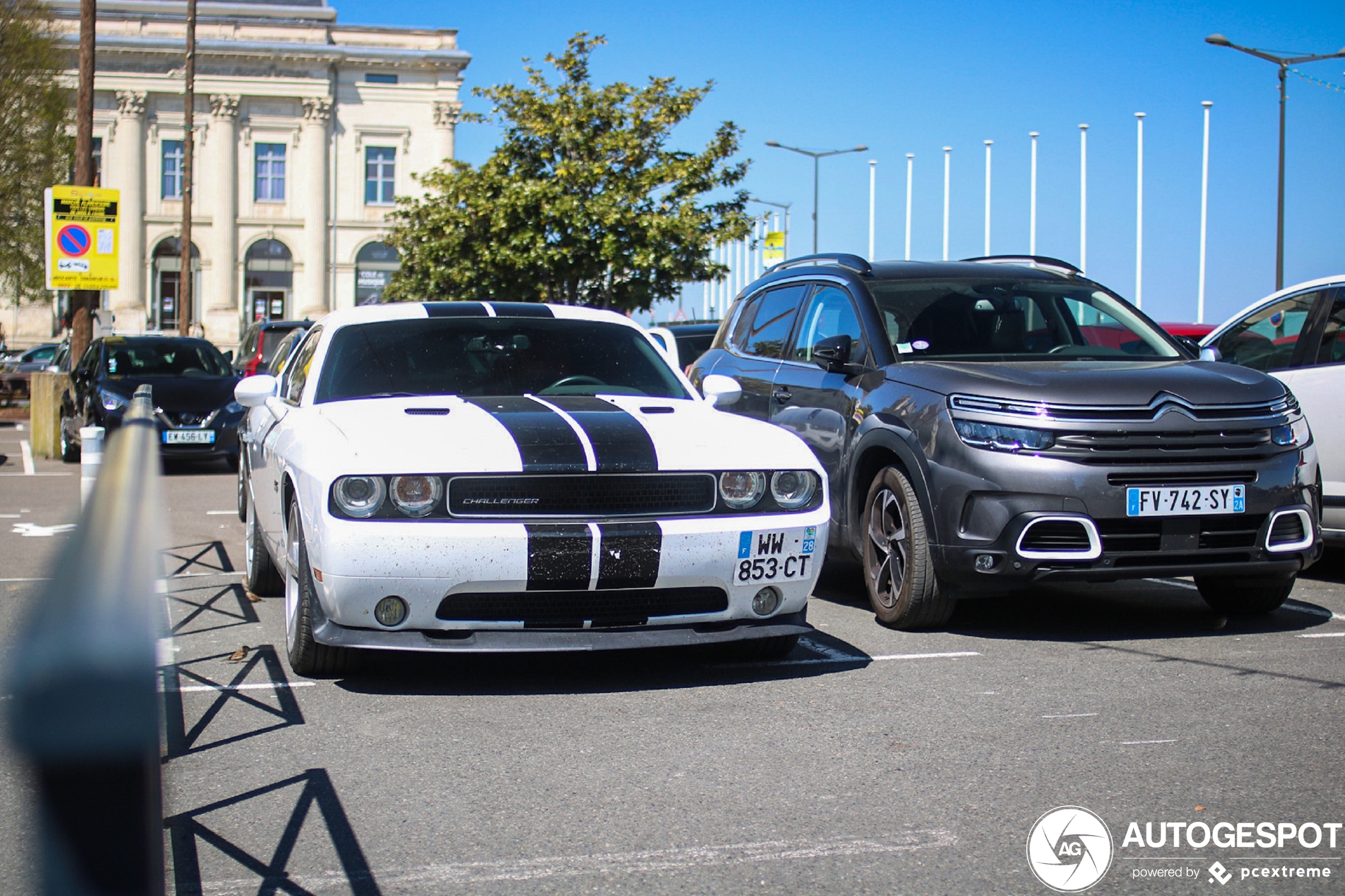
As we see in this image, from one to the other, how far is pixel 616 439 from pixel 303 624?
133 cm

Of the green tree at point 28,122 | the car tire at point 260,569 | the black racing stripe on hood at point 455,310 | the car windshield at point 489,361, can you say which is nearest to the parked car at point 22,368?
the green tree at point 28,122

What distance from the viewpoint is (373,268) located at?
62.2 meters

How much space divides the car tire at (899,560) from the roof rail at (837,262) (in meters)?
1.43

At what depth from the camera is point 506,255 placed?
2934 cm

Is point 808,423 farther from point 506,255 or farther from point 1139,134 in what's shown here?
point 1139,134

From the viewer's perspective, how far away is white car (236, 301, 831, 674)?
4.76 metres

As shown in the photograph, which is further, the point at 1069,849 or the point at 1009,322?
the point at 1009,322

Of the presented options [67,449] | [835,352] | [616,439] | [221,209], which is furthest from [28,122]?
[221,209]

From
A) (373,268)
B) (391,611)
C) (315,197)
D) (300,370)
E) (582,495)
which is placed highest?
(315,197)

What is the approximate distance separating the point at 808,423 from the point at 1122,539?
81.0 inches

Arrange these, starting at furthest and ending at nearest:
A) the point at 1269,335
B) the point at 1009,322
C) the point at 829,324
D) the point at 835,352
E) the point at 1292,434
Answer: the point at 1269,335
the point at 829,324
the point at 1009,322
the point at 835,352
the point at 1292,434

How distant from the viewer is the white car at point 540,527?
4758 mm

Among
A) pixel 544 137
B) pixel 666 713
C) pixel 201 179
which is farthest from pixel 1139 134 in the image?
pixel 666 713

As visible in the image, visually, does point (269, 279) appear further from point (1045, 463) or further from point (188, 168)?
point (1045, 463)
